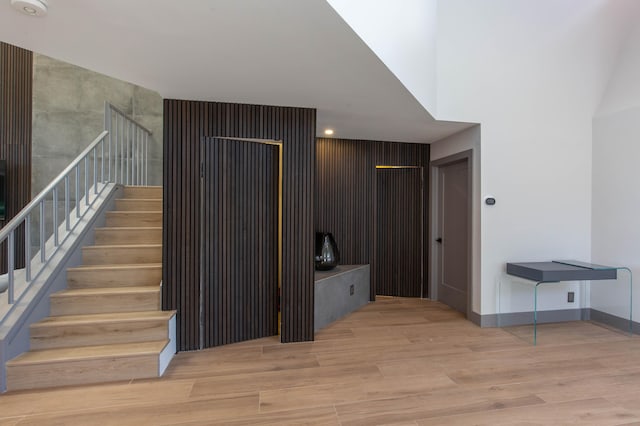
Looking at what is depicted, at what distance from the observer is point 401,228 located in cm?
515

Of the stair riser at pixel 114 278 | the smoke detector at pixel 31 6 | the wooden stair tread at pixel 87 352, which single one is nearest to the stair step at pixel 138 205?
the stair riser at pixel 114 278

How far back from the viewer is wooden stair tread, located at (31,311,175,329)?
8.92 ft

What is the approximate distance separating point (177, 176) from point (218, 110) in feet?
2.52

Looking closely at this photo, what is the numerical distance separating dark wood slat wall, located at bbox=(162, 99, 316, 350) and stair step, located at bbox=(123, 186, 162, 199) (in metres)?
1.56

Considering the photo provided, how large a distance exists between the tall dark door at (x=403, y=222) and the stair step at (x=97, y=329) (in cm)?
331

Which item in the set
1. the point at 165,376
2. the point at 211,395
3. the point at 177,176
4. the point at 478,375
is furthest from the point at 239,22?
the point at 478,375

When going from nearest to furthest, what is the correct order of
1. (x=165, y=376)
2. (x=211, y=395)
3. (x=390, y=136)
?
(x=211, y=395) < (x=165, y=376) < (x=390, y=136)

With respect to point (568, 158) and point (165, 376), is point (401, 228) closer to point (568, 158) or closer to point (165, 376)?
point (568, 158)

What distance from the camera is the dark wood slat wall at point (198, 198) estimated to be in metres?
3.12

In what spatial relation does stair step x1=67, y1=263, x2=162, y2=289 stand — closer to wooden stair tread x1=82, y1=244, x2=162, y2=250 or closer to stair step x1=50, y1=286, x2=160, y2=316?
stair step x1=50, y1=286, x2=160, y2=316

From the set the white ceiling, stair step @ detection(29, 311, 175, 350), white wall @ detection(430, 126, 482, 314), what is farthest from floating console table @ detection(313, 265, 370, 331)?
the white ceiling

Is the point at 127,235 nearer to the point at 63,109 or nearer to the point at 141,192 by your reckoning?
the point at 141,192

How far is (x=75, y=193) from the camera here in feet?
15.7

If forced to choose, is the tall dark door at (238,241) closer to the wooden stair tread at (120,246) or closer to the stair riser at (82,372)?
the stair riser at (82,372)
